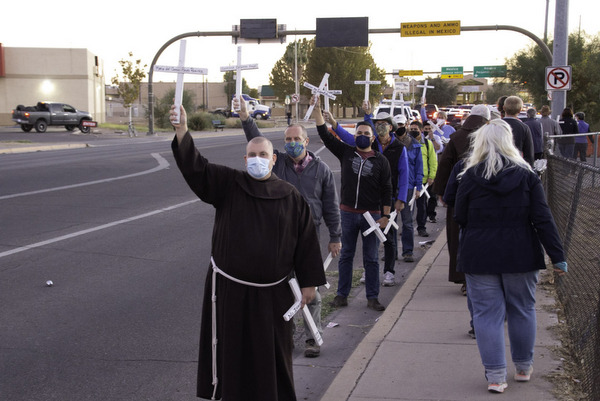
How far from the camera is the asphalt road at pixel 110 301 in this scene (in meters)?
5.94

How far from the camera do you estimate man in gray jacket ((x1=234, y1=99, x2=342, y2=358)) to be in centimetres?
643

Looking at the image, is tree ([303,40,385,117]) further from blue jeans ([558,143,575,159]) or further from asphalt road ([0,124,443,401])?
asphalt road ([0,124,443,401])

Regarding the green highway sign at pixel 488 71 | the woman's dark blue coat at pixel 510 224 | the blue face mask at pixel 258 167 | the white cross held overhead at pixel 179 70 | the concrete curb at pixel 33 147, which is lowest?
the concrete curb at pixel 33 147

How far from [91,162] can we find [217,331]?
22040mm

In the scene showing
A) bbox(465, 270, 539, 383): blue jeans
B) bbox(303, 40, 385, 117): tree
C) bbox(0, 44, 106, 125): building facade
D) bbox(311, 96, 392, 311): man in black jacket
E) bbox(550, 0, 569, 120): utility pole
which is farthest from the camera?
bbox(303, 40, 385, 117): tree

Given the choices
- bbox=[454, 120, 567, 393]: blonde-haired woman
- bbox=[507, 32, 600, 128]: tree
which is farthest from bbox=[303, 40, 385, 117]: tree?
bbox=[454, 120, 567, 393]: blonde-haired woman

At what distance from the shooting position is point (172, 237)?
12172mm

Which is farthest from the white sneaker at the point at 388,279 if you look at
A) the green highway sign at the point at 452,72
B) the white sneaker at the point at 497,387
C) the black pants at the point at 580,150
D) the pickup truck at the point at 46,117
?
the green highway sign at the point at 452,72

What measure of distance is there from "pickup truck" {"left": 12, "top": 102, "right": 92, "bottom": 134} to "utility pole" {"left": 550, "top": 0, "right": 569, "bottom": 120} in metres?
35.9

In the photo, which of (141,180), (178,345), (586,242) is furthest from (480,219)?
(141,180)

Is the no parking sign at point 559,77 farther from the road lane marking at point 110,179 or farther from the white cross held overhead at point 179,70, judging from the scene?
the white cross held overhead at point 179,70

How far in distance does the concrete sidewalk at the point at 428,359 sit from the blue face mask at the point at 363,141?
1.64 m

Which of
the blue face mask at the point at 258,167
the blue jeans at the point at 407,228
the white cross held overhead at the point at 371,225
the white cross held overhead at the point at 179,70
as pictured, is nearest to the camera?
the white cross held overhead at the point at 179,70

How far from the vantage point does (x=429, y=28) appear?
36.3m
